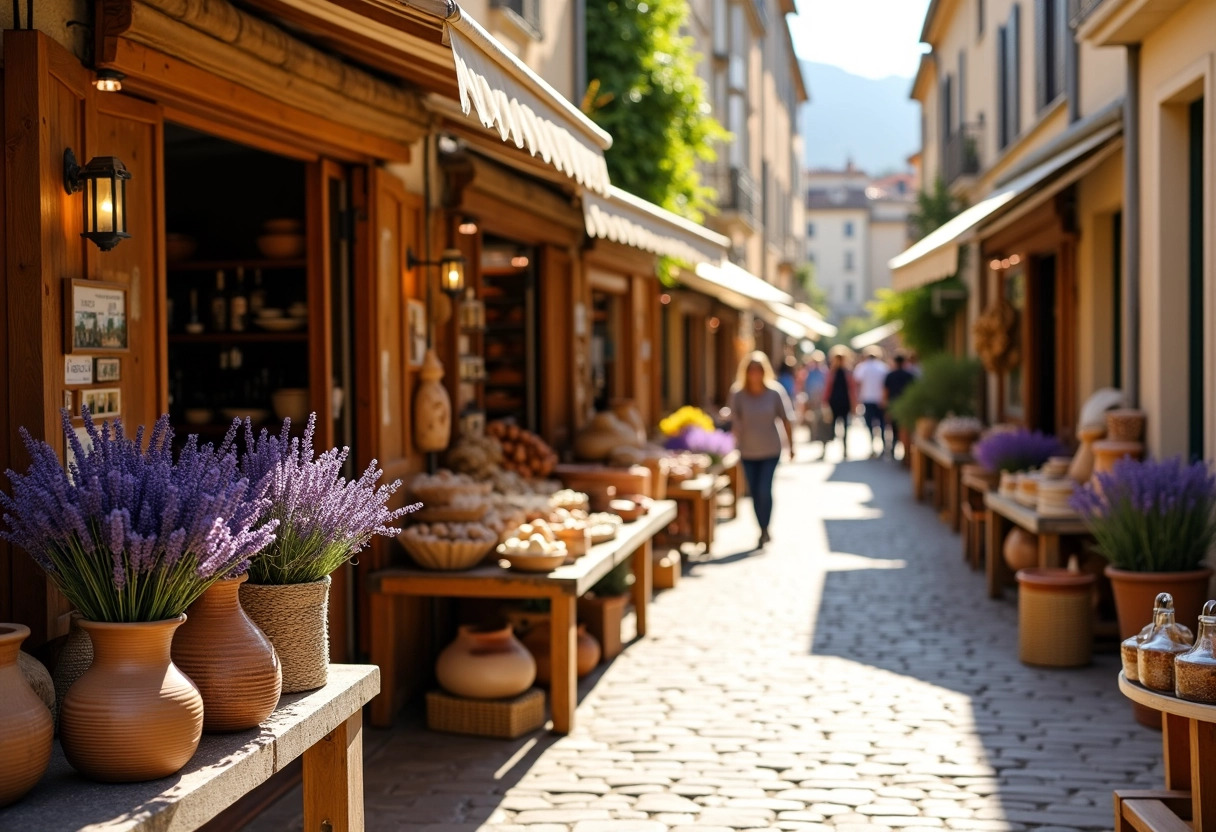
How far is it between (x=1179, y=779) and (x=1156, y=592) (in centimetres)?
230

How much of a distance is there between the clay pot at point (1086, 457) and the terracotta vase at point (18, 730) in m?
7.01

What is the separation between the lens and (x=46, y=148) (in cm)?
374

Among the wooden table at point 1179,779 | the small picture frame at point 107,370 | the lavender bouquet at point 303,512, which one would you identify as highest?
the small picture frame at point 107,370

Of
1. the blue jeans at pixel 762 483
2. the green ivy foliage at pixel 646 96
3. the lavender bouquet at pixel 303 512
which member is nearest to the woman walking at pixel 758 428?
the blue jeans at pixel 762 483

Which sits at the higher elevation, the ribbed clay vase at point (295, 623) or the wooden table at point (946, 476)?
the ribbed clay vase at point (295, 623)

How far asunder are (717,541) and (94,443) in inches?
413

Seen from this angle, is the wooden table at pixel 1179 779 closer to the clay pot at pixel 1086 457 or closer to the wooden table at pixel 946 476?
the clay pot at pixel 1086 457

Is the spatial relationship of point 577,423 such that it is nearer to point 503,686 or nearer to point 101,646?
point 503,686

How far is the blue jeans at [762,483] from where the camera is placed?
12.1 meters

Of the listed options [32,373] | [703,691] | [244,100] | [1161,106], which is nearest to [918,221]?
[1161,106]

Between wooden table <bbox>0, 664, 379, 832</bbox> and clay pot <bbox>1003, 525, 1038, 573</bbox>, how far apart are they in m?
6.55

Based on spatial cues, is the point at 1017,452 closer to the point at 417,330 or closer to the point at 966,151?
the point at 417,330

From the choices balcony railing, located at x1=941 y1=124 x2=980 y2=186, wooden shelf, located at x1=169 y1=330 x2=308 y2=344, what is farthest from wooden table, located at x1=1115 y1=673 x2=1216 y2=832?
balcony railing, located at x1=941 y1=124 x2=980 y2=186

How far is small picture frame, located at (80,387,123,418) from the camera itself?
4.05 m
